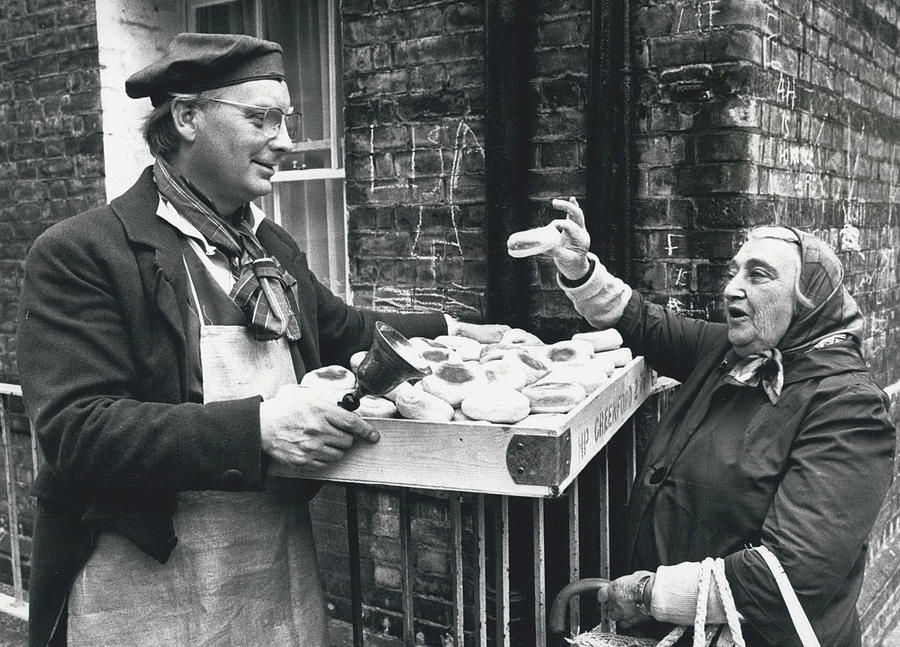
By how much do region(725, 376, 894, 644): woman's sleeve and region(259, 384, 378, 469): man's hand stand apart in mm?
928

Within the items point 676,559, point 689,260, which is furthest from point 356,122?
point 676,559

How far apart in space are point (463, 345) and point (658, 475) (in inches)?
25.9

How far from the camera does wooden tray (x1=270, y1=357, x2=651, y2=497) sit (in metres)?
1.75

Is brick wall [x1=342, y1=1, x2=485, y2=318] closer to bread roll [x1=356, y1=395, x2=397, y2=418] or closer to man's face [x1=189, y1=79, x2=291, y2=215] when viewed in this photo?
man's face [x1=189, y1=79, x2=291, y2=215]

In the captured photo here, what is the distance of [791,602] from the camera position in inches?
77.1

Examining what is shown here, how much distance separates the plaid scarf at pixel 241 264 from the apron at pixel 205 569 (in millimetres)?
56

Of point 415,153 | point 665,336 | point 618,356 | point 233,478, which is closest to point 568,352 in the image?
point 618,356

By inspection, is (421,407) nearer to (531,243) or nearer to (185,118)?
(531,243)

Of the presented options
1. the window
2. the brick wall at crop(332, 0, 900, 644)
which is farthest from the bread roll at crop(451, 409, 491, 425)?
the window

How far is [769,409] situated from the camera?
2.13 metres

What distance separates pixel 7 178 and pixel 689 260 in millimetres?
3709

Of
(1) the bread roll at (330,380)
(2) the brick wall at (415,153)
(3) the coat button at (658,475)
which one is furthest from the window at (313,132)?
(3) the coat button at (658,475)

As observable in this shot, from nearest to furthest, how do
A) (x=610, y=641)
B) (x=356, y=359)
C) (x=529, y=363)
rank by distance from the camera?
(x=610, y=641), (x=529, y=363), (x=356, y=359)

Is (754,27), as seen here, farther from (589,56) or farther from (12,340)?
(12,340)
